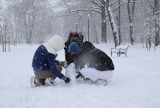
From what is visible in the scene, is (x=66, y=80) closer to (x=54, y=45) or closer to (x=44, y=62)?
(x=44, y=62)

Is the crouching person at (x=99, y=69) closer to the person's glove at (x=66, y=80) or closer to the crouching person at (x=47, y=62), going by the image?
the person's glove at (x=66, y=80)

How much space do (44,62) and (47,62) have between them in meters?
0.09

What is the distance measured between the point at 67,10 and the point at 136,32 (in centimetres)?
3233

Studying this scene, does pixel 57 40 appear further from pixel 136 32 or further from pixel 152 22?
pixel 136 32

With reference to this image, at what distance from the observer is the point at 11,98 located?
6.14 m

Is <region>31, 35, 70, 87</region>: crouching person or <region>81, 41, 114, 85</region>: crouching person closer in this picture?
<region>31, 35, 70, 87</region>: crouching person

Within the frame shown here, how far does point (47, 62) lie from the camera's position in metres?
7.46

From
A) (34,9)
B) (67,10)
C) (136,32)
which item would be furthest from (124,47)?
(136,32)

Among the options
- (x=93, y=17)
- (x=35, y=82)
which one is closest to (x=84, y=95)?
(x=35, y=82)

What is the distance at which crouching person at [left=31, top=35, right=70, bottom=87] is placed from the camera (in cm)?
728

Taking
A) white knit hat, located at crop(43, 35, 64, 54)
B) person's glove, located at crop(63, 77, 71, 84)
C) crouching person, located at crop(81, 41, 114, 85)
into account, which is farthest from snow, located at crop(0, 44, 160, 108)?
white knit hat, located at crop(43, 35, 64, 54)

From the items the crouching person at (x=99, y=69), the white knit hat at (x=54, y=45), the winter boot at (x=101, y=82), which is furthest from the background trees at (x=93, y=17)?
the white knit hat at (x=54, y=45)

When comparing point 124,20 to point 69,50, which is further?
point 124,20

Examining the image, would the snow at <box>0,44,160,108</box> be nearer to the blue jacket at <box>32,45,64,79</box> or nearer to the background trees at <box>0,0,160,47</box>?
the blue jacket at <box>32,45,64,79</box>
